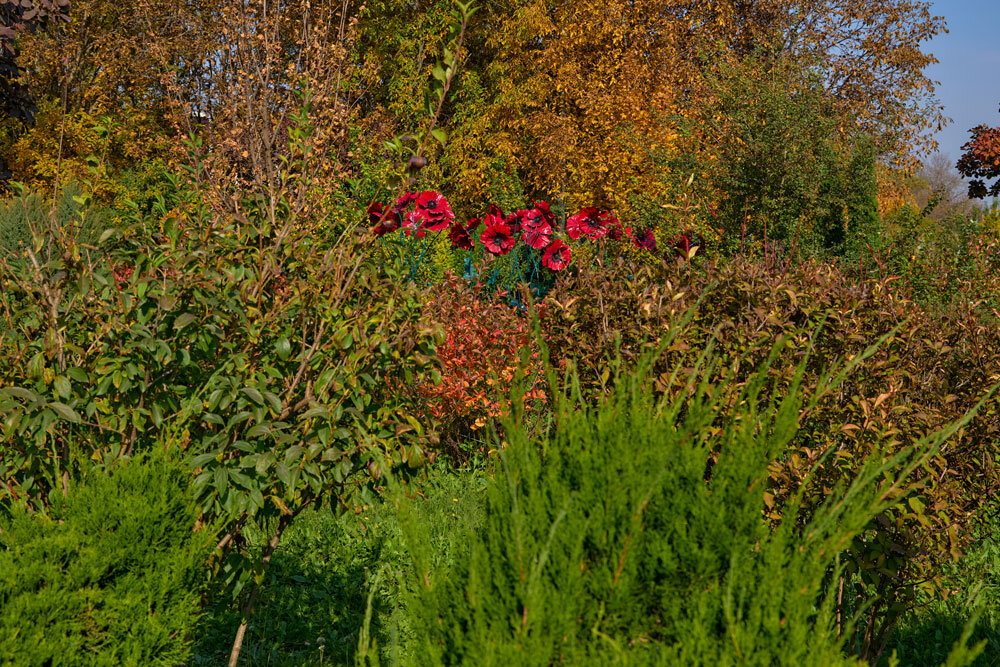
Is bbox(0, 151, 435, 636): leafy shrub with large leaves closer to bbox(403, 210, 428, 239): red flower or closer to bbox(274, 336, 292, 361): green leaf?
bbox(274, 336, 292, 361): green leaf

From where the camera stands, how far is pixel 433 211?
5566 mm

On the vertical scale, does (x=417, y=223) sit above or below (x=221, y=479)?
above

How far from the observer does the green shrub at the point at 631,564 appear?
1.42 m

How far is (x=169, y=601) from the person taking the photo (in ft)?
6.66

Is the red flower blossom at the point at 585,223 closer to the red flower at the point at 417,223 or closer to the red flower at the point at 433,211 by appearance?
the red flower at the point at 433,211

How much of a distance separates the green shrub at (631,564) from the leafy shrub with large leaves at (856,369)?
1.22 metres

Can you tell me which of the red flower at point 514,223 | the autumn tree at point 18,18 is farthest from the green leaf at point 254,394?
the autumn tree at point 18,18

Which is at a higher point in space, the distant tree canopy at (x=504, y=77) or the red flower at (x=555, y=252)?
the distant tree canopy at (x=504, y=77)

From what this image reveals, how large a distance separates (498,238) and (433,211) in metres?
0.95

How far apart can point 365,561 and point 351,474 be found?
1.94 metres

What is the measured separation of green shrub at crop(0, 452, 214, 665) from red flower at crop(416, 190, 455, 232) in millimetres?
3393

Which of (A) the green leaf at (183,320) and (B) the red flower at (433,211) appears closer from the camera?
(A) the green leaf at (183,320)

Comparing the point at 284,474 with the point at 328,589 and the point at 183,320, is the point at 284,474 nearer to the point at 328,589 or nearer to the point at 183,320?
the point at 183,320

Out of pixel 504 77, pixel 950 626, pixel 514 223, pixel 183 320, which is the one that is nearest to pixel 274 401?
pixel 183 320
